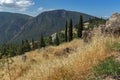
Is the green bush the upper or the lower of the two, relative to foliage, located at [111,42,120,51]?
lower

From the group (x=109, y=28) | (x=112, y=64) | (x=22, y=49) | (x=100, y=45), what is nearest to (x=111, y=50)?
(x=100, y=45)

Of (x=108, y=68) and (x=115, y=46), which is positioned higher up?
(x=115, y=46)

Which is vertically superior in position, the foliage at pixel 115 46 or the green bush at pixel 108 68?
the foliage at pixel 115 46

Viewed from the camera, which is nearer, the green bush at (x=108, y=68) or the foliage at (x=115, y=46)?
the green bush at (x=108, y=68)

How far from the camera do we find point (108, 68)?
6.46 meters

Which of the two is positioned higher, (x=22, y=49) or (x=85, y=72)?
(x=85, y=72)

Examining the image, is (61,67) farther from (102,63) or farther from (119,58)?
(119,58)

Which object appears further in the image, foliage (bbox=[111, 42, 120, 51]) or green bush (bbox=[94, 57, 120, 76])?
foliage (bbox=[111, 42, 120, 51])

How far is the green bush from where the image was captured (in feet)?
20.4

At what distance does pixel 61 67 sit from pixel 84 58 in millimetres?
805

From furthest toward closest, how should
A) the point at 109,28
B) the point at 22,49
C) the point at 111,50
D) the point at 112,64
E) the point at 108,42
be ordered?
the point at 22,49, the point at 109,28, the point at 108,42, the point at 111,50, the point at 112,64

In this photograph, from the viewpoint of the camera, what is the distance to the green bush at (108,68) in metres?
6.22

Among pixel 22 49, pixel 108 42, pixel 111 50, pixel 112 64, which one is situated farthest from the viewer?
pixel 22 49

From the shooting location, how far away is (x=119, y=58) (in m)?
7.20
